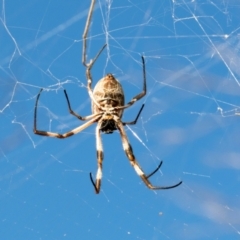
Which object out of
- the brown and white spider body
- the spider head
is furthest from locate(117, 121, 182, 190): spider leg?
the brown and white spider body

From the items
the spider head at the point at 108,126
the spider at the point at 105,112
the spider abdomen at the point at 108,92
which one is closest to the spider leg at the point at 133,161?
the spider at the point at 105,112

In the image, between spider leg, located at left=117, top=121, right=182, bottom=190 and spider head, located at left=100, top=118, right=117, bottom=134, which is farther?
spider leg, located at left=117, top=121, right=182, bottom=190

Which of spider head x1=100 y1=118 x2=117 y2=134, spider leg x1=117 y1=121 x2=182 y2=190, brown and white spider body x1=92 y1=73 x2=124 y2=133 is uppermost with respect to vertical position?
brown and white spider body x1=92 y1=73 x2=124 y2=133

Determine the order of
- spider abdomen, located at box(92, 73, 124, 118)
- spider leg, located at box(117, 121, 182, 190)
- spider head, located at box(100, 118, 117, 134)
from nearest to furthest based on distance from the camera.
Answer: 1. spider abdomen, located at box(92, 73, 124, 118)
2. spider head, located at box(100, 118, 117, 134)
3. spider leg, located at box(117, 121, 182, 190)

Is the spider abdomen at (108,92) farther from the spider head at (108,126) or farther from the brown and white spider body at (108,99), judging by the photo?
the spider head at (108,126)

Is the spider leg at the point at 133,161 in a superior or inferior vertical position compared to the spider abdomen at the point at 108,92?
inferior

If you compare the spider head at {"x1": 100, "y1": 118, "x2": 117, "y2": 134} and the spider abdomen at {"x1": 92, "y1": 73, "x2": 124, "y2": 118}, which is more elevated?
the spider abdomen at {"x1": 92, "y1": 73, "x2": 124, "y2": 118}

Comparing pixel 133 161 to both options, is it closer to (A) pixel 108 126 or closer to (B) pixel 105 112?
(A) pixel 108 126

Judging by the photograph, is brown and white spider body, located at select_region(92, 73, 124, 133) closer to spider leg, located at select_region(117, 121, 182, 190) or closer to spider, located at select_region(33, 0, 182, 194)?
spider, located at select_region(33, 0, 182, 194)

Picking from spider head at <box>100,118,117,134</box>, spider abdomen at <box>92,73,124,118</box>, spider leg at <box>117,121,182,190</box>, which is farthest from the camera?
spider leg at <box>117,121,182,190</box>
